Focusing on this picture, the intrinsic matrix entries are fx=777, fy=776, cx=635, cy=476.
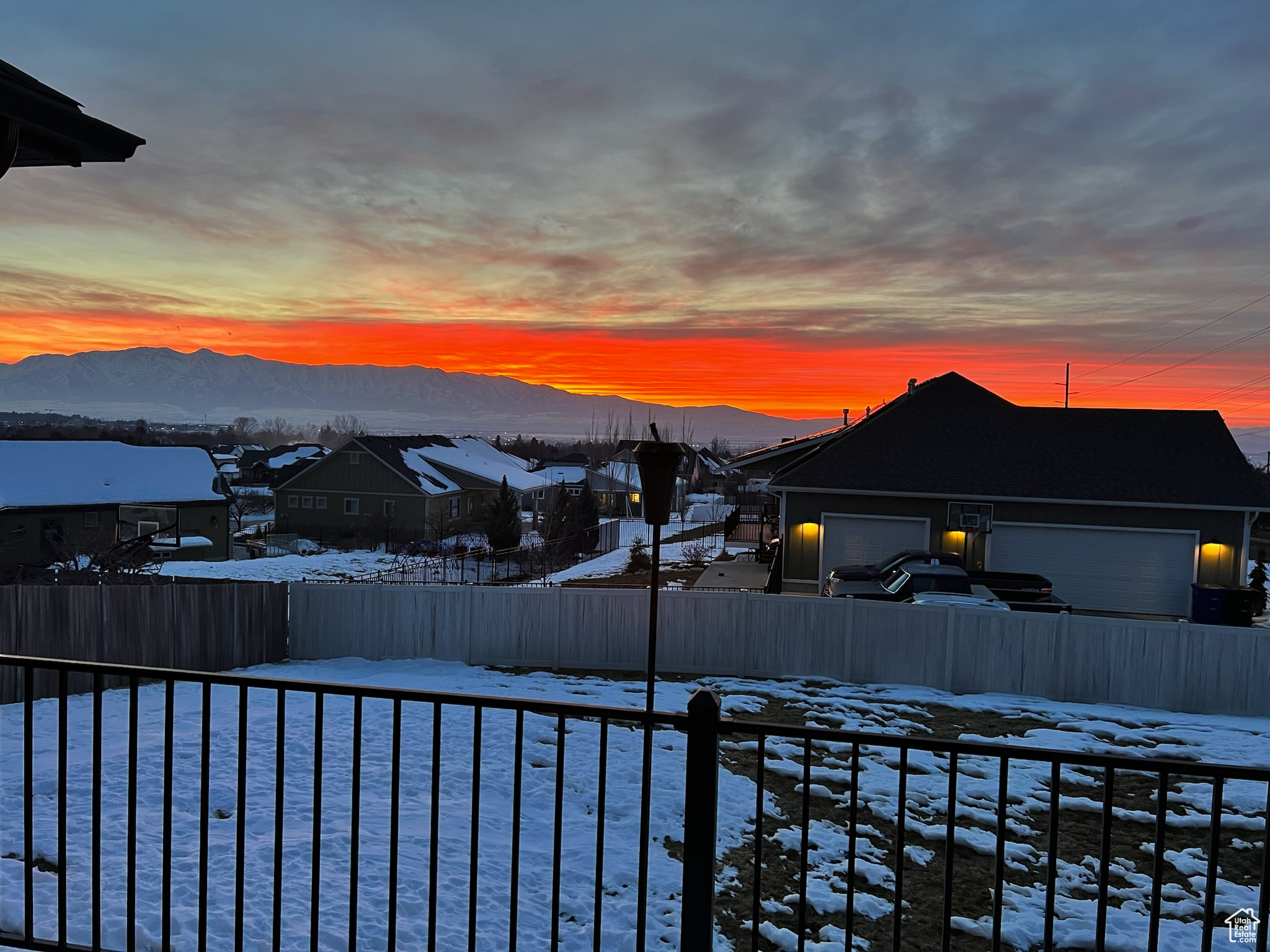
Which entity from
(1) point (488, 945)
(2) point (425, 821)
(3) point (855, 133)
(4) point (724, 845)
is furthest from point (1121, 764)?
(3) point (855, 133)

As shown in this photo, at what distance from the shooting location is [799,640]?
11.9 metres

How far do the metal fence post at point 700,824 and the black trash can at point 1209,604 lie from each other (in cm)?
1779

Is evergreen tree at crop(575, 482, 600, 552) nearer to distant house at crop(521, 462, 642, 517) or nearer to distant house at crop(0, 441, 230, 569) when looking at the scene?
distant house at crop(521, 462, 642, 517)

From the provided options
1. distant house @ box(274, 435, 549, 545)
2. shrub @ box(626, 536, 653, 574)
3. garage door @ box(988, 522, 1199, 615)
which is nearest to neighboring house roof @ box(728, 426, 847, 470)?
shrub @ box(626, 536, 653, 574)

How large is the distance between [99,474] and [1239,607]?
3353 centimetres

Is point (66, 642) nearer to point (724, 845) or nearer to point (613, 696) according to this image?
point (613, 696)

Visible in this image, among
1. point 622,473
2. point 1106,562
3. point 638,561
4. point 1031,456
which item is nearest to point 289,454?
point 622,473

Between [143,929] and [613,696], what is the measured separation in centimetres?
720

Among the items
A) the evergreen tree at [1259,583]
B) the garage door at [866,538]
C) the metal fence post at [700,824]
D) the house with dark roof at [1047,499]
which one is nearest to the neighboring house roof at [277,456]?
the house with dark roof at [1047,499]

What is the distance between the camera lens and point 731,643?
39.6ft

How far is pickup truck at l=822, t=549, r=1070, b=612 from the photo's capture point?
15.0m

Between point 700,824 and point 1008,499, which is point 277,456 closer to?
point 1008,499

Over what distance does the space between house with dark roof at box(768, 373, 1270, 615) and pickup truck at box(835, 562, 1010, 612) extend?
3.29 meters

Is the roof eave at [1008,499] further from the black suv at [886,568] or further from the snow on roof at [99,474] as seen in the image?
the snow on roof at [99,474]
